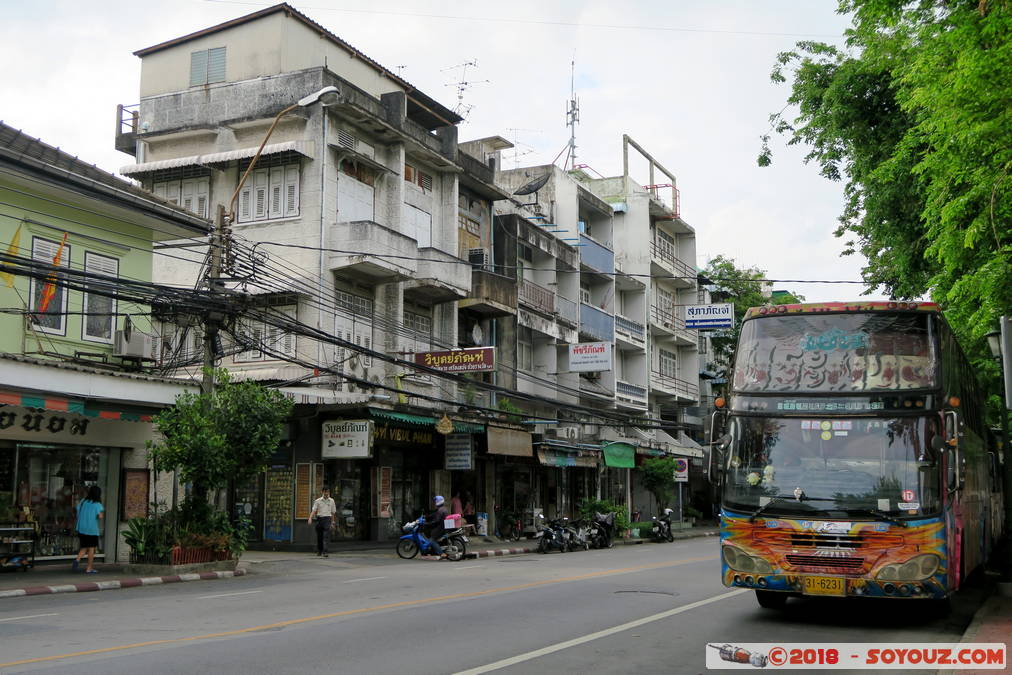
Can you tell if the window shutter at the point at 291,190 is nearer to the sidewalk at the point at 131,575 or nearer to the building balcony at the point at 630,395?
the sidewalk at the point at 131,575

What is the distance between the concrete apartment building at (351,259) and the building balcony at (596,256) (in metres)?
4.71

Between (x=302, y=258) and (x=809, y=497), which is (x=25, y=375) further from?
(x=809, y=497)

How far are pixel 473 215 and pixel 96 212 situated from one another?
16.3 metres

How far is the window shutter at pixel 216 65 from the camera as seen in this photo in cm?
3081

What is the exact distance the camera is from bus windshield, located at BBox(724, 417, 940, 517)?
11414 mm

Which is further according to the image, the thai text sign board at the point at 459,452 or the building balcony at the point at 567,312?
the building balcony at the point at 567,312

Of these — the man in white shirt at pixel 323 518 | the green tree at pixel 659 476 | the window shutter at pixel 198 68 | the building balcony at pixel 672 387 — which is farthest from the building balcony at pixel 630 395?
the window shutter at pixel 198 68

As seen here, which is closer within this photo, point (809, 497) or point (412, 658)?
point (412, 658)

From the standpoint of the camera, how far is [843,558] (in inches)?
445

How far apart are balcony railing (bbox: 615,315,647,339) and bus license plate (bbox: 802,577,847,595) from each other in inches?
1379

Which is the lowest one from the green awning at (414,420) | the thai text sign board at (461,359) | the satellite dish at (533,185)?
the green awning at (414,420)

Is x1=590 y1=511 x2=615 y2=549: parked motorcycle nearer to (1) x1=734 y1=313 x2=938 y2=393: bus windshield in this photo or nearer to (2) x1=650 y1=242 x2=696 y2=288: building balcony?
(1) x1=734 y1=313 x2=938 y2=393: bus windshield

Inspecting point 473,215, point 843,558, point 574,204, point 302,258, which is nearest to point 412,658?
point 843,558

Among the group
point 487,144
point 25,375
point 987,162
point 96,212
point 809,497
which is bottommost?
point 809,497
